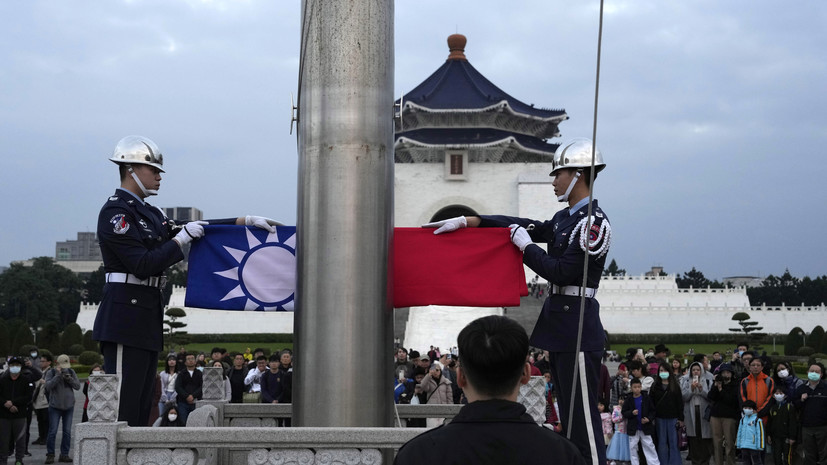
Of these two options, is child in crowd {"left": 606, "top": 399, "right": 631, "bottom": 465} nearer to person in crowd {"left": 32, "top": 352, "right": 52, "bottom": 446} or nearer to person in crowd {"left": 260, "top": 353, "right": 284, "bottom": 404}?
person in crowd {"left": 260, "top": 353, "right": 284, "bottom": 404}

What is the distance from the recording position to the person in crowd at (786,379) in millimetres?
10359

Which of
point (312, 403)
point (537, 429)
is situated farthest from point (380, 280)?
point (537, 429)

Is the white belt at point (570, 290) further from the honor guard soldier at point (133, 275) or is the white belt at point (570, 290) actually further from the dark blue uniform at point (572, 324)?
the honor guard soldier at point (133, 275)

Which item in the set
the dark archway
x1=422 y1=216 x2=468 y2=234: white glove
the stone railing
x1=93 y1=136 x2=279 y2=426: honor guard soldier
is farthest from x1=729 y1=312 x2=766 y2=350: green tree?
the stone railing

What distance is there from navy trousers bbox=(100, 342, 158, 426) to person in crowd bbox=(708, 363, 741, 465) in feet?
26.1

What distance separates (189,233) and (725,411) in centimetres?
787

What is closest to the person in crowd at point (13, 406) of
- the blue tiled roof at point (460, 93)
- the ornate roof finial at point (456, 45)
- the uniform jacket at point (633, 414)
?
the uniform jacket at point (633, 414)

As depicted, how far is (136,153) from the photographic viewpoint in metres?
4.80

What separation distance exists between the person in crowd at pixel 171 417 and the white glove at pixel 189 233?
4351 mm

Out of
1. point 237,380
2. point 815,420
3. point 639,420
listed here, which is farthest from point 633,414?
point 237,380

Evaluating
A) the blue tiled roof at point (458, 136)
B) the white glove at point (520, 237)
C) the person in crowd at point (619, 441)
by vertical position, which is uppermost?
the blue tiled roof at point (458, 136)

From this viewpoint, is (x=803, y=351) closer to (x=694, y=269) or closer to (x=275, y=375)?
(x=275, y=375)

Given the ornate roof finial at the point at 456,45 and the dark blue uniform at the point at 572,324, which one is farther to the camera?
the ornate roof finial at the point at 456,45

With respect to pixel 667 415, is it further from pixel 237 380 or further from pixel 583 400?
pixel 583 400
